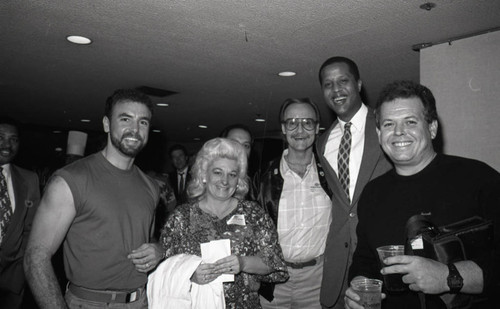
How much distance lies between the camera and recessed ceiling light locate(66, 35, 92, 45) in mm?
4309

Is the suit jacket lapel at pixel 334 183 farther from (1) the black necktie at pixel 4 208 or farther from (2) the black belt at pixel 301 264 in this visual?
(1) the black necktie at pixel 4 208

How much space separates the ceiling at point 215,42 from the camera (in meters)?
3.42

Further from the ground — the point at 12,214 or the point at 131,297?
the point at 12,214

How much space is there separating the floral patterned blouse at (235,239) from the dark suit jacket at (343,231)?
1.28ft

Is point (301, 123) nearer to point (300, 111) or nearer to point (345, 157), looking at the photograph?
point (300, 111)

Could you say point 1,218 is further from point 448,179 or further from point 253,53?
point 448,179

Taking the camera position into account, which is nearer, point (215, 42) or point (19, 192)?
point (19, 192)

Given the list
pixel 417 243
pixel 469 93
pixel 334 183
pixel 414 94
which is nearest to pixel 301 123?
pixel 334 183

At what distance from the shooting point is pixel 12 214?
375 centimetres

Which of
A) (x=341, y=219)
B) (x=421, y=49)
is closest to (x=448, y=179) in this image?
(x=341, y=219)

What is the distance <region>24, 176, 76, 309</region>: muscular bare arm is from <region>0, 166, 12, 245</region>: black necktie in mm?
2037

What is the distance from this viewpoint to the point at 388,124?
1751mm

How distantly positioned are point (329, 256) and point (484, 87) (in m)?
2.75

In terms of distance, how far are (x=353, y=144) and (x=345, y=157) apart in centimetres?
12
